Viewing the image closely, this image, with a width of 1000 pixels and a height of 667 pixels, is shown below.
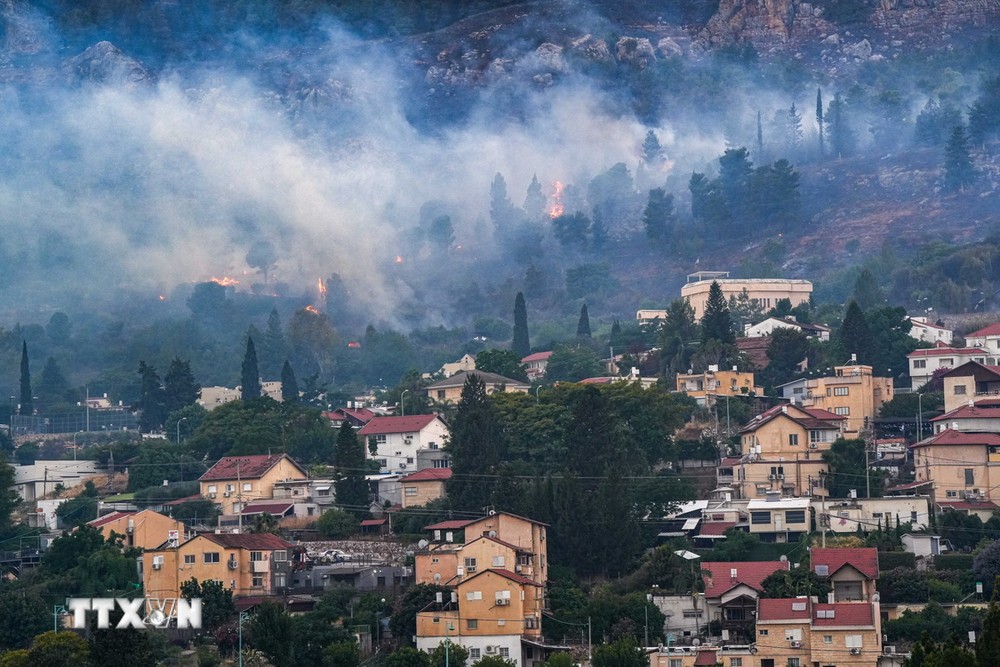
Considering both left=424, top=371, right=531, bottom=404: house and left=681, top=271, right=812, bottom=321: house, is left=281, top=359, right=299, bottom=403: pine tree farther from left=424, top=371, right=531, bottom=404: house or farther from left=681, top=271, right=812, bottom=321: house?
left=681, top=271, right=812, bottom=321: house

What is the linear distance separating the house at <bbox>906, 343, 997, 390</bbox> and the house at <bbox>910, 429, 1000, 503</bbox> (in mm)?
19869

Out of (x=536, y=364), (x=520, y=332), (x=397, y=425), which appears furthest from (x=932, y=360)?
(x=520, y=332)

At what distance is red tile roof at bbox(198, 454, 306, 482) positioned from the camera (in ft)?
350

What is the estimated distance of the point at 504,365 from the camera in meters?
130

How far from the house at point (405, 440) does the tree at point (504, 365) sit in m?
14.7

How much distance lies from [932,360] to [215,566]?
153 ft

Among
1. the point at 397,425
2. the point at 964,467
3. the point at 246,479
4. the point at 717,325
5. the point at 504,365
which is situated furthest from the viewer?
the point at 504,365

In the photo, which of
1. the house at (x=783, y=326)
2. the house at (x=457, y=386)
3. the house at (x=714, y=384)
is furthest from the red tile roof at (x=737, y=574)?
the house at (x=783, y=326)

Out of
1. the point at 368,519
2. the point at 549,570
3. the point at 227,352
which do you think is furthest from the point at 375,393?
the point at 549,570

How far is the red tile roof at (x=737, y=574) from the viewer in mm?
82812

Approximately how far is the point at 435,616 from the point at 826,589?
1431 cm

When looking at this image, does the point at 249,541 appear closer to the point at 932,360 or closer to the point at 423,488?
the point at 423,488

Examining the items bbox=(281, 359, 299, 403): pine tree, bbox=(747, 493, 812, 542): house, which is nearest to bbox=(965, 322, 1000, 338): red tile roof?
bbox=(747, 493, 812, 542): house

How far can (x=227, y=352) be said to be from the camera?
188 m
